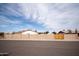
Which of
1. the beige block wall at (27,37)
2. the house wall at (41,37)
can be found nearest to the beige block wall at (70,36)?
the house wall at (41,37)

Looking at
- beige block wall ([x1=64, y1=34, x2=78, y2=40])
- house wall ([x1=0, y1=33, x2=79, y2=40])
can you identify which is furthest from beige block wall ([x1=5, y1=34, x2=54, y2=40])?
beige block wall ([x1=64, y1=34, x2=78, y2=40])

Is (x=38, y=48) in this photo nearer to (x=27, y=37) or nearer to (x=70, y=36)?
(x=27, y=37)

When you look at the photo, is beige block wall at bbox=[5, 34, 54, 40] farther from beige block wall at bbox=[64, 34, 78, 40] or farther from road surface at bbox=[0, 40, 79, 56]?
beige block wall at bbox=[64, 34, 78, 40]

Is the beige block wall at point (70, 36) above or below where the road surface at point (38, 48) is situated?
above

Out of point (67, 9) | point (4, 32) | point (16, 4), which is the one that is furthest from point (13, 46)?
point (67, 9)

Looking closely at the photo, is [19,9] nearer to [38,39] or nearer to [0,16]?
[0,16]

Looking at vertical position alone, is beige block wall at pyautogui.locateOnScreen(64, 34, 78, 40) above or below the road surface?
above

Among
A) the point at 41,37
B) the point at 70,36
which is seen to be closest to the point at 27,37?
the point at 41,37

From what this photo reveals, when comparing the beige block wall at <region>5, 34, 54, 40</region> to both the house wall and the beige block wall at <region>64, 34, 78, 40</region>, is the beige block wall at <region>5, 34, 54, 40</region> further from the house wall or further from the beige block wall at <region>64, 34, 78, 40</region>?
the beige block wall at <region>64, 34, 78, 40</region>

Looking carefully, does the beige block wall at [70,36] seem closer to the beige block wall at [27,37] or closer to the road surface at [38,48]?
the road surface at [38,48]

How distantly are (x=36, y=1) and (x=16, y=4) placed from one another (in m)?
0.32

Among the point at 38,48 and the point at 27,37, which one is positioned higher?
the point at 27,37

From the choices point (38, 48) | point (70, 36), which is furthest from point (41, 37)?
point (70, 36)

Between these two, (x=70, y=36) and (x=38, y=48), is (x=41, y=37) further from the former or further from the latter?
(x=70, y=36)
